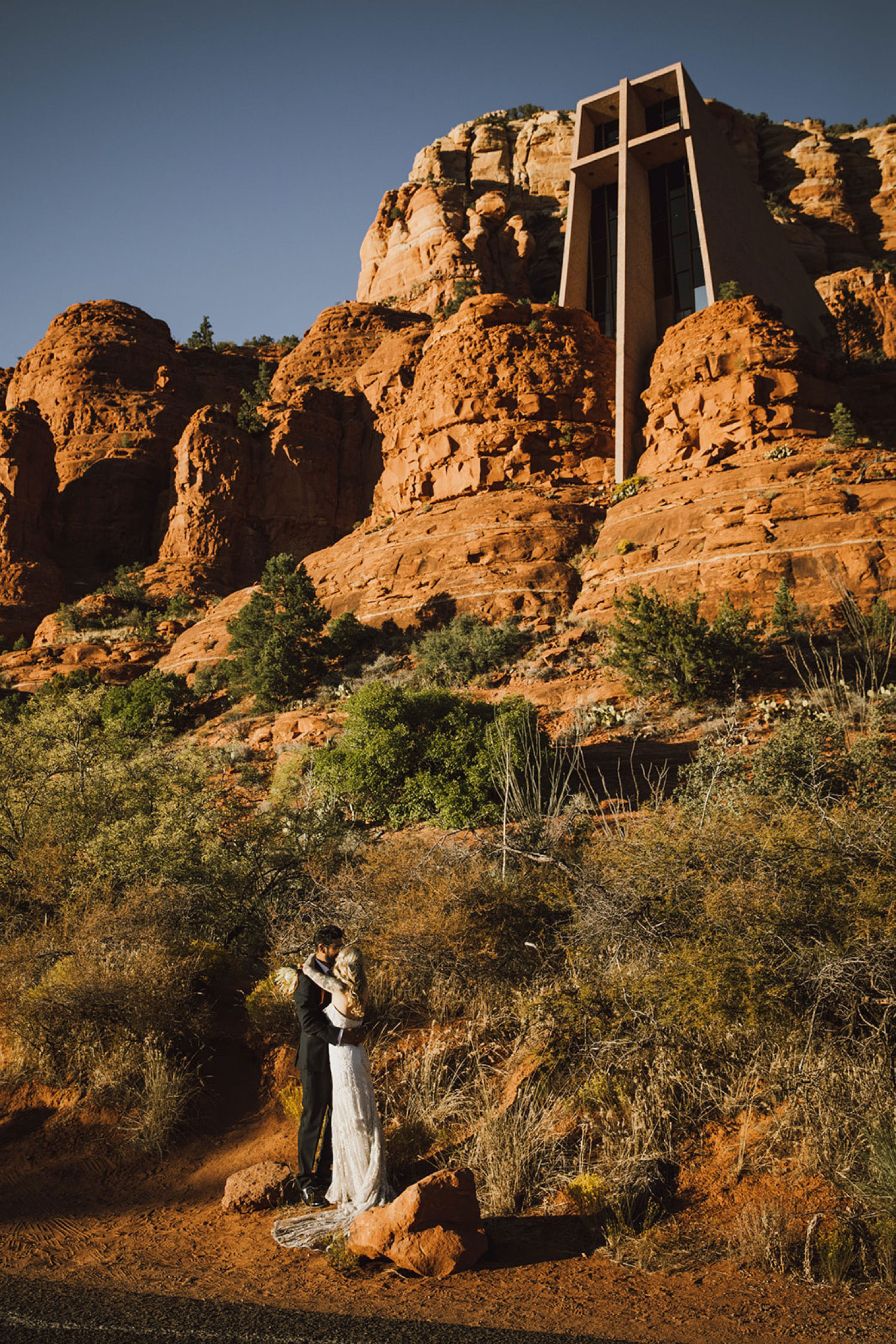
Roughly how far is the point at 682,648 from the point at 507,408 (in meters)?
15.8

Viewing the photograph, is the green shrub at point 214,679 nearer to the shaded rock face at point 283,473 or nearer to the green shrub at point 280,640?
the green shrub at point 280,640

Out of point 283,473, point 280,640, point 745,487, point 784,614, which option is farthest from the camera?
point 283,473

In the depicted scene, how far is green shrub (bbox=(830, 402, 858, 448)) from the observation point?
21781 mm

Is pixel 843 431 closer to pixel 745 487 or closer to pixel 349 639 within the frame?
pixel 745 487

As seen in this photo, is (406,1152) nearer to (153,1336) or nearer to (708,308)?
(153,1336)

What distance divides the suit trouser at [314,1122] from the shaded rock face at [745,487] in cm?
1624

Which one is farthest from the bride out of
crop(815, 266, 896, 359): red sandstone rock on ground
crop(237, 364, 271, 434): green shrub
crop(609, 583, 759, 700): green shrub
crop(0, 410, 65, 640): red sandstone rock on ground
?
crop(237, 364, 271, 434): green shrub

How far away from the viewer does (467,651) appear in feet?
69.1

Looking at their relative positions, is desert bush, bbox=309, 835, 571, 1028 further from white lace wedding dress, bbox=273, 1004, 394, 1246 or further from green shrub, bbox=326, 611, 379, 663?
green shrub, bbox=326, 611, 379, 663

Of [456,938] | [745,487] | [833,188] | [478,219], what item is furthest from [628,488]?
[833,188]

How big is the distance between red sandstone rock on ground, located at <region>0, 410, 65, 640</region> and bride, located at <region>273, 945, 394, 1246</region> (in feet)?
111

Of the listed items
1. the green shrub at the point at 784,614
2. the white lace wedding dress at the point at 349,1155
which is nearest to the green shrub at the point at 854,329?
the green shrub at the point at 784,614

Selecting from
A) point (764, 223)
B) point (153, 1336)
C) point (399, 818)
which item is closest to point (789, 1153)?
point (153, 1336)

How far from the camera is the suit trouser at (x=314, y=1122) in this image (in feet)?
16.8
